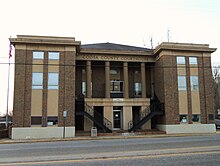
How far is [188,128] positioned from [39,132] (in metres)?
16.6

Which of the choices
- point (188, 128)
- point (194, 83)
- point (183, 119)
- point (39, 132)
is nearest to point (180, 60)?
point (194, 83)

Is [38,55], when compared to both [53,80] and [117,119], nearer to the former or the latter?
[53,80]

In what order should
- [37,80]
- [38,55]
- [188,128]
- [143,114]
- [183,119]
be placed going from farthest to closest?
[143,114] < [183,119] < [188,128] < [38,55] < [37,80]

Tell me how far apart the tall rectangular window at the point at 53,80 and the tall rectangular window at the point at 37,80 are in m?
0.84

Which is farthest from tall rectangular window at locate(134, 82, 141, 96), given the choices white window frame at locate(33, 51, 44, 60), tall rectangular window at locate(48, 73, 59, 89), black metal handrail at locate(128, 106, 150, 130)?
white window frame at locate(33, 51, 44, 60)

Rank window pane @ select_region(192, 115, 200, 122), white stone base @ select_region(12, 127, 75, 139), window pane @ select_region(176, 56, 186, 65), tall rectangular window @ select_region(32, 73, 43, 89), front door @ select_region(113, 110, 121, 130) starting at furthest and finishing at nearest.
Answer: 1. front door @ select_region(113, 110, 121, 130)
2. window pane @ select_region(176, 56, 186, 65)
3. window pane @ select_region(192, 115, 200, 122)
4. tall rectangular window @ select_region(32, 73, 43, 89)
5. white stone base @ select_region(12, 127, 75, 139)

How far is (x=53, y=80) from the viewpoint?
2634 centimetres

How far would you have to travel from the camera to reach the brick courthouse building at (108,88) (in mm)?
25531

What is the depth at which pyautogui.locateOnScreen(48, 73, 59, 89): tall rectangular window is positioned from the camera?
85.9ft

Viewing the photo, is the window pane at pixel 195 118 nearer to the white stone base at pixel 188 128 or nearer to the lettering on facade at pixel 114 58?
the white stone base at pixel 188 128

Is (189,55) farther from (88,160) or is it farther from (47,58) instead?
(88,160)

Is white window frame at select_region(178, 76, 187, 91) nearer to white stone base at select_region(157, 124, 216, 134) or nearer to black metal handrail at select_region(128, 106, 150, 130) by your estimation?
white stone base at select_region(157, 124, 216, 134)

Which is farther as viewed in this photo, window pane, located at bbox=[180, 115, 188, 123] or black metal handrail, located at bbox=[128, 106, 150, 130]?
black metal handrail, located at bbox=[128, 106, 150, 130]

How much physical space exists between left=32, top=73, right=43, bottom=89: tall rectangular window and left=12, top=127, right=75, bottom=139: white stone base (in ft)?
14.5
